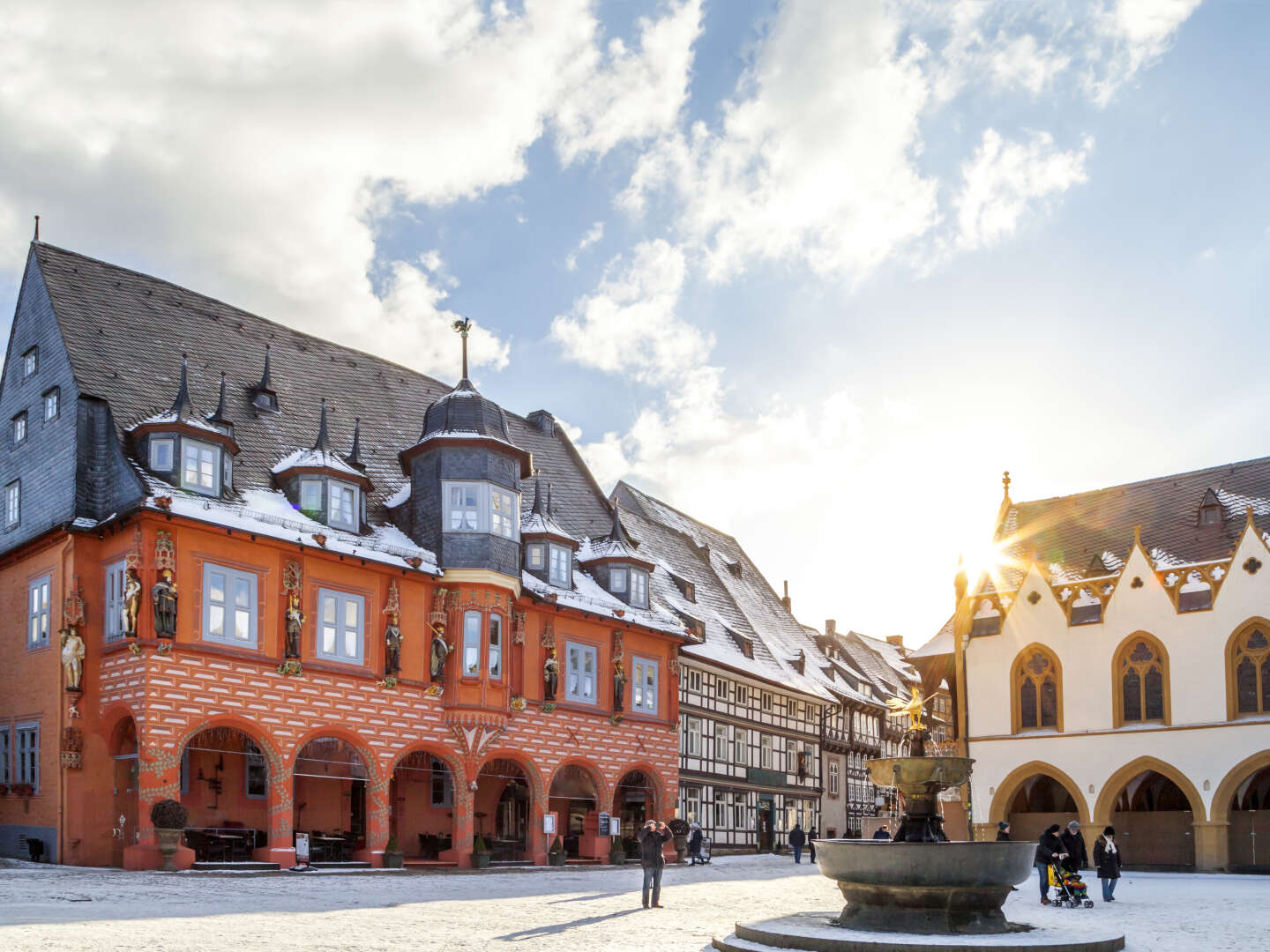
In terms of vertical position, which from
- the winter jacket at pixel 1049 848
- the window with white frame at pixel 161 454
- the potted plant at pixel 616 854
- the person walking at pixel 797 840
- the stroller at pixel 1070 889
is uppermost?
the window with white frame at pixel 161 454

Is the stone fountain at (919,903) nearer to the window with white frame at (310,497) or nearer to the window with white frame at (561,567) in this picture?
the window with white frame at (310,497)

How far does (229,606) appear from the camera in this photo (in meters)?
28.8

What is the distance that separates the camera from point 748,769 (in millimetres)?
48875

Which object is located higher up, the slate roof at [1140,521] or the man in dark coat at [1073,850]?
the slate roof at [1140,521]

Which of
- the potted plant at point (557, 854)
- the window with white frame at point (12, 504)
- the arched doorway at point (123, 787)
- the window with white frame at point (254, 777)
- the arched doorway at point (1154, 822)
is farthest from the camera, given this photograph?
the arched doorway at point (1154, 822)

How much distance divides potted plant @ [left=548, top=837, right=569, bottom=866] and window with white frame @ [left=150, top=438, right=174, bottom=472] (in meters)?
13.9

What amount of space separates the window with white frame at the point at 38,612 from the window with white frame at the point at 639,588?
56.7 ft

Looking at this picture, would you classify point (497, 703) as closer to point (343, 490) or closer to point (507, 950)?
point (343, 490)

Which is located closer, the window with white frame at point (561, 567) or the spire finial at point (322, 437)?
the spire finial at point (322, 437)

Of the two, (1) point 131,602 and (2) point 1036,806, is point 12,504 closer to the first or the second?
(1) point 131,602

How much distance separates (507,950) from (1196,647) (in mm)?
28354

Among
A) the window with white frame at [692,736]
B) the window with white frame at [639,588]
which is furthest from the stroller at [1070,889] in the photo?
the window with white frame at [692,736]

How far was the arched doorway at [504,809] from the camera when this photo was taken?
3672 centimetres

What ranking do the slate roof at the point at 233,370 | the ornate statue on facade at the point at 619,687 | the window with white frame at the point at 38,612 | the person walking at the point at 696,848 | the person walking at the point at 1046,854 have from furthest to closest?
the ornate statue on facade at the point at 619,687 → the person walking at the point at 696,848 → the slate roof at the point at 233,370 → the window with white frame at the point at 38,612 → the person walking at the point at 1046,854
